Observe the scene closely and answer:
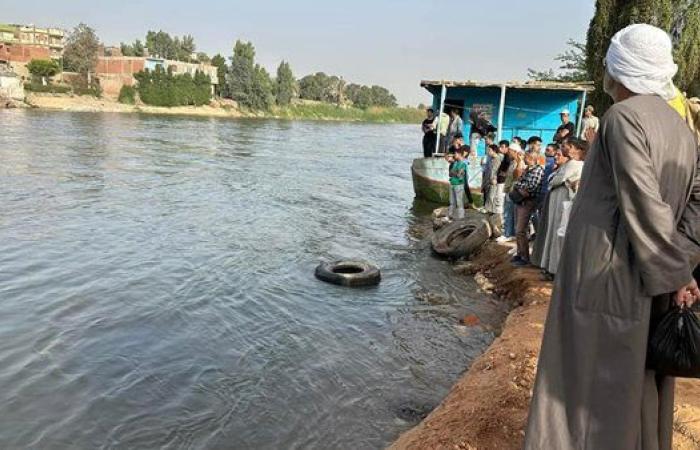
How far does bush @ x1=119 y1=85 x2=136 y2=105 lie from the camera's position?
7556cm

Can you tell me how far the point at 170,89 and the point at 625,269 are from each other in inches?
3236

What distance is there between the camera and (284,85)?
99.4 m

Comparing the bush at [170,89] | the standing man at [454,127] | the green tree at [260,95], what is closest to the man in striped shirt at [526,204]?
the standing man at [454,127]

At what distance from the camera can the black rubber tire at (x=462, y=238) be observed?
11711 millimetres

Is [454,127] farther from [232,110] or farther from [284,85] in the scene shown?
[284,85]

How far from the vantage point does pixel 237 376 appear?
6484 mm

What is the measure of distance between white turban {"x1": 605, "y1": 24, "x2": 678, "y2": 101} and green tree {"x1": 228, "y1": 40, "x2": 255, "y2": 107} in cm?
8741

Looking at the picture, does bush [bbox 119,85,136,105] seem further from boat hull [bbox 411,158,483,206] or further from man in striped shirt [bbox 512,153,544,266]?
man in striped shirt [bbox 512,153,544,266]

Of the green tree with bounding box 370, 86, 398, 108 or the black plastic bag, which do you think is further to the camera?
the green tree with bounding box 370, 86, 398, 108

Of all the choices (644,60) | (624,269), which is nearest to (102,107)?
(644,60)

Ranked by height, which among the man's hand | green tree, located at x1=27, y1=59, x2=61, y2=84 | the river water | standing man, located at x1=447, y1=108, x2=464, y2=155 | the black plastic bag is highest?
green tree, located at x1=27, y1=59, x2=61, y2=84

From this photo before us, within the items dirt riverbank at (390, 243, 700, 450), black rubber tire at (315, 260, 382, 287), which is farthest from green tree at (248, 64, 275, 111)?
dirt riverbank at (390, 243, 700, 450)

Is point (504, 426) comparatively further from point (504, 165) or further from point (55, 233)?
point (55, 233)

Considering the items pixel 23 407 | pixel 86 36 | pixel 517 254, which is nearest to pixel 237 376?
pixel 23 407
